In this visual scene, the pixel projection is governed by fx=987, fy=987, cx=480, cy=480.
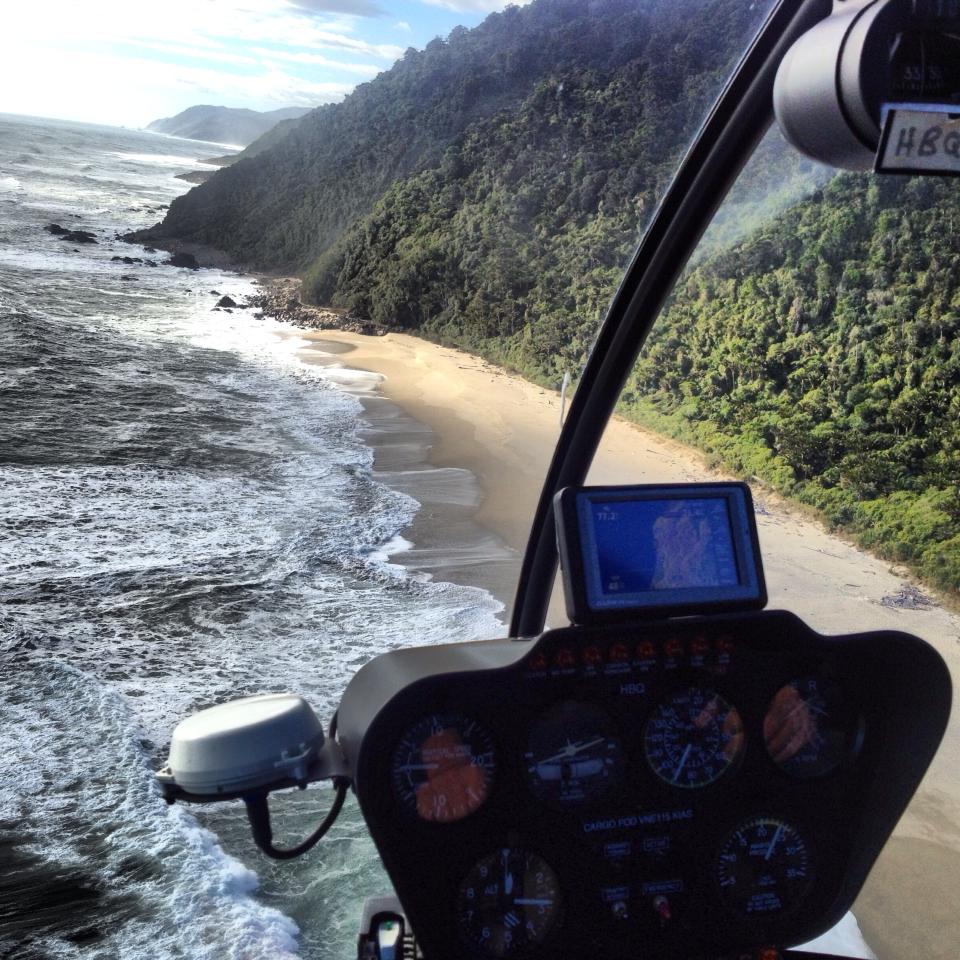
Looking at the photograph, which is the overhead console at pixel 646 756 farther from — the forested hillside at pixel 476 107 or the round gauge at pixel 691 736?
the forested hillside at pixel 476 107

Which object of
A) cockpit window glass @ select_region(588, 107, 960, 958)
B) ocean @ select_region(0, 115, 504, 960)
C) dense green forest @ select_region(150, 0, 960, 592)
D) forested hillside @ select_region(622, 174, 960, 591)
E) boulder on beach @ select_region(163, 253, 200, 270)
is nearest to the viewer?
dense green forest @ select_region(150, 0, 960, 592)

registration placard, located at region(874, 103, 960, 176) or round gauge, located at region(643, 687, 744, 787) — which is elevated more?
registration placard, located at region(874, 103, 960, 176)

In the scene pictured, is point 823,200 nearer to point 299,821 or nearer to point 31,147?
point 299,821

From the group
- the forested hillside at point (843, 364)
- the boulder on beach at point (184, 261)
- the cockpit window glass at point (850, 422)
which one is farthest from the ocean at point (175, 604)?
the boulder on beach at point (184, 261)

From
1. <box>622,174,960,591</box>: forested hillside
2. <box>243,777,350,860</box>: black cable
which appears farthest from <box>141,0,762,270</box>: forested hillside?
<box>243,777,350,860</box>: black cable

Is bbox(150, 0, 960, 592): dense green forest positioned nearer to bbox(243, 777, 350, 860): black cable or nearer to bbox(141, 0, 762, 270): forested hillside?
bbox(141, 0, 762, 270): forested hillside

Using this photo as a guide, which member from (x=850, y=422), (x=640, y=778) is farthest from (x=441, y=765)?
(x=850, y=422)
